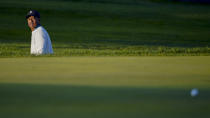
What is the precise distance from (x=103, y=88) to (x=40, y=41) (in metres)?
5.29

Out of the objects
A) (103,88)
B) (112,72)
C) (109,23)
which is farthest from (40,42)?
(109,23)

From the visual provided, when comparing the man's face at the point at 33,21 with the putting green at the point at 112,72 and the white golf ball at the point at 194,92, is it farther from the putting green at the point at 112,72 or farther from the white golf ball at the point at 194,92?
the white golf ball at the point at 194,92

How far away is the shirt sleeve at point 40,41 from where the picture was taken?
32.9 feet

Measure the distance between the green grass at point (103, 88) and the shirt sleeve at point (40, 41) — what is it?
2706 mm

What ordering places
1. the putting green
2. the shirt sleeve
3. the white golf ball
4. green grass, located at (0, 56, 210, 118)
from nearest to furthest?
green grass, located at (0, 56, 210, 118)
the white golf ball
the putting green
the shirt sleeve

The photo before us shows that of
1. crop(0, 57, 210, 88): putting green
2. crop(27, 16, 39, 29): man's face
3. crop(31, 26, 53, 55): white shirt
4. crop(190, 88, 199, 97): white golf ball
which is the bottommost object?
crop(190, 88, 199, 97): white golf ball

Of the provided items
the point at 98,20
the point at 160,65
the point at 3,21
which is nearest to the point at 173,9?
the point at 98,20

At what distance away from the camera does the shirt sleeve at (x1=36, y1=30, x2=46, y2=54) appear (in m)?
10.0

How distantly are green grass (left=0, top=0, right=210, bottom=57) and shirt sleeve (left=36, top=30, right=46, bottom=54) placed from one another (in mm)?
10777

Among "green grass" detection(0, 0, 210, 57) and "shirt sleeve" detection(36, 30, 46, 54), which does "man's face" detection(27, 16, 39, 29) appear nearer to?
"shirt sleeve" detection(36, 30, 46, 54)

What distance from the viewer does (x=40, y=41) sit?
10078mm

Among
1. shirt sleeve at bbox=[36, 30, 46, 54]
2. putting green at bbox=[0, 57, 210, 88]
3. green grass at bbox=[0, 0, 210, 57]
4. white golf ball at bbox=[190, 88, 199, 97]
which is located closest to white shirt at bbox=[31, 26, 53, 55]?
shirt sleeve at bbox=[36, 30, 46, 54]

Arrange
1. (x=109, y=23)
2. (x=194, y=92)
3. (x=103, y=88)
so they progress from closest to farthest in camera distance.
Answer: (x=194, y=92) → (x=103, y=88) → (x=109, y=23)

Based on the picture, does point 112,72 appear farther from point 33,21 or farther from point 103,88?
point 33,21
